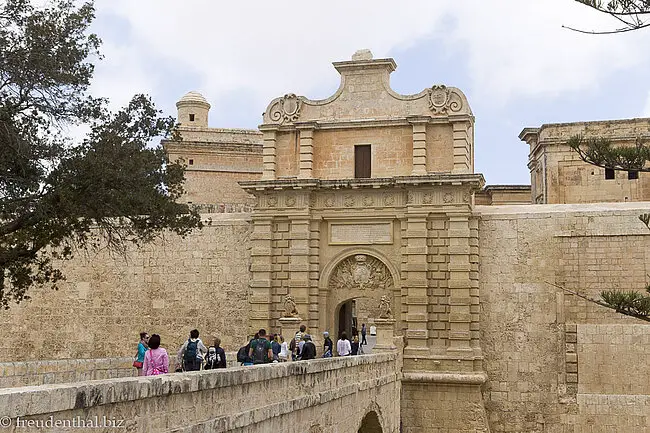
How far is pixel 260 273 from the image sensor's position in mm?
20703

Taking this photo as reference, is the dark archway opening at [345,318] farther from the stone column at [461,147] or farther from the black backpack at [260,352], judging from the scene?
the black backpack at [260,352]

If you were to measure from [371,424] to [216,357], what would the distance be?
13.9ft

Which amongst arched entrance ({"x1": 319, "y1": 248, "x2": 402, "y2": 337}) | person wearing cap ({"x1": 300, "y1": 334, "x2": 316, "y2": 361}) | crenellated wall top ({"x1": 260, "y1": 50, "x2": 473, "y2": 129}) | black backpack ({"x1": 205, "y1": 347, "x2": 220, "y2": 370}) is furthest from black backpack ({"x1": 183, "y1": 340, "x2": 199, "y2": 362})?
crenellated wall top ({"x1": 260, "y1": 50, "x2": 473, "y2": 129})

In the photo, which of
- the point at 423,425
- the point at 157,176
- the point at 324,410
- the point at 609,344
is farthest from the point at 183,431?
the point at 609,344

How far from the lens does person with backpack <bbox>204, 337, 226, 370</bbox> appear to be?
12.7 metres

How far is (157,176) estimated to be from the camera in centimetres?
1405

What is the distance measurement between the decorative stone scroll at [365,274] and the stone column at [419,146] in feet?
8.31

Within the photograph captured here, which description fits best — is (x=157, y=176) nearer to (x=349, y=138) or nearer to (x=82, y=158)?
(x=82, y=158)

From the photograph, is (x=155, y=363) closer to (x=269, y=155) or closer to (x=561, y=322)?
(x=269, y=155)

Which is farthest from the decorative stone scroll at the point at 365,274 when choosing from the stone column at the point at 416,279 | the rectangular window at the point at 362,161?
the rectangular window at the point at 362,161

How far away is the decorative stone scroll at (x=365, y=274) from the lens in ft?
66.6

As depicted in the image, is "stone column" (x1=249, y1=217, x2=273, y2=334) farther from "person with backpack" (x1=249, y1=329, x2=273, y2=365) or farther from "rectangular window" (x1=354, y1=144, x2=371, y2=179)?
"person with backpack" (x1=249, y1=329, x2=273, y2=365)

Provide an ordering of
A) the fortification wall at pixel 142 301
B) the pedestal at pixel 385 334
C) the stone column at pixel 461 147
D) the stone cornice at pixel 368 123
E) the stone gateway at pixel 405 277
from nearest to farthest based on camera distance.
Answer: the pedestal at pixel 385 334
the stone gateway at pixel 405 277
the stone column at pixel 461 147
the stone cornice at pixel 368 123
the fortification wall at pixel 142 301

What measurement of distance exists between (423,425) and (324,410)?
8.42m
